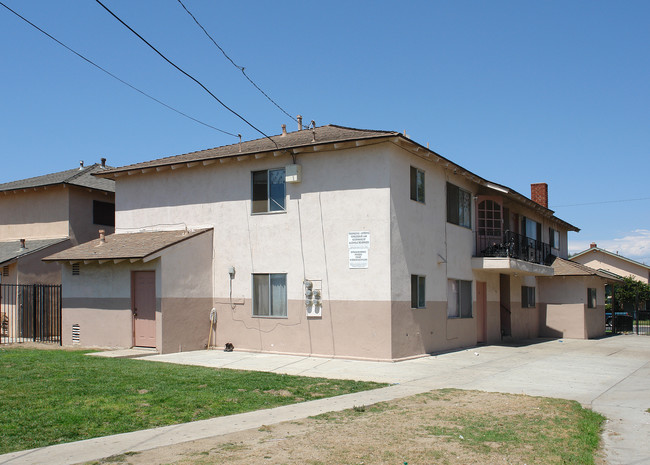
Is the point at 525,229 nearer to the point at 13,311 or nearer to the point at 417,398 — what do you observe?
the point at 417,398

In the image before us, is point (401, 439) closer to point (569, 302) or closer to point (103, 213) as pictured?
point (103, 213)

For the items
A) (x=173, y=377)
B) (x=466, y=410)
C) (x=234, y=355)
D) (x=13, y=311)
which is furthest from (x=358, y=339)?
(x=13, y=311)

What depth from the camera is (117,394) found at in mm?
10492

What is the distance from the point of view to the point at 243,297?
18891 millimetres

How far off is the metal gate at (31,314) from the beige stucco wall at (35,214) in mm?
2728

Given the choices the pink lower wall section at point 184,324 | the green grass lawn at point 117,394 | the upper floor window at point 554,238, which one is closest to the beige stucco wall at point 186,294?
the pink lower wall section at point 184,324

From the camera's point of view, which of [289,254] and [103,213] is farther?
[103,213]

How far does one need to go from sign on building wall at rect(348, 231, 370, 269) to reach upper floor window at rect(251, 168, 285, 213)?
254 cm

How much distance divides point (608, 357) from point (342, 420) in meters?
13.3

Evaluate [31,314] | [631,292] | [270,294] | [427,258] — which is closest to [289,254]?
[270,294]

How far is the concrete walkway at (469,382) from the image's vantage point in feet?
24.4

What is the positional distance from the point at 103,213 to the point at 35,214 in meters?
2.57

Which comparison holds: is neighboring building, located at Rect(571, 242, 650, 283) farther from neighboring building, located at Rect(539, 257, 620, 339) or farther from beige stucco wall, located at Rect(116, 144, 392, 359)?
beige stucco wall, located at Rect(116, 144, 392, 359)

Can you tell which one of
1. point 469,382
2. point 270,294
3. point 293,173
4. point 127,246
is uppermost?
point 293,173
